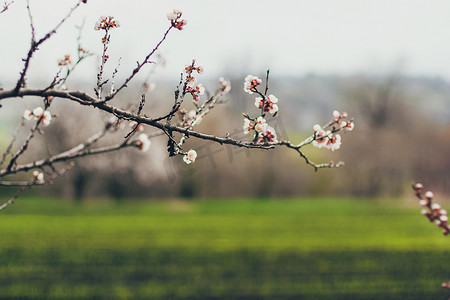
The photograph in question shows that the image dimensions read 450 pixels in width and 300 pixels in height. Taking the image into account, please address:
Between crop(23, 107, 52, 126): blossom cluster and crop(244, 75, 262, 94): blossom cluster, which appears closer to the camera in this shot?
crop(244, 75, 262, 94): blossom cluster

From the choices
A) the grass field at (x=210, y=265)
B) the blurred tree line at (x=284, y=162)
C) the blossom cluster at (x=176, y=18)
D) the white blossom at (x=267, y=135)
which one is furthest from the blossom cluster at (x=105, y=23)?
the blurred tree line at (x=284, y=162)

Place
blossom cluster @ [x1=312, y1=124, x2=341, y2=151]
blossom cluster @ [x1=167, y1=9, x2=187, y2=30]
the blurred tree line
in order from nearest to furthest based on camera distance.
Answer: blossom cluster @ [x1=167, y1=9, x2=187, y2=30]
blossom cluster @ [x1=312, y1=124, x2=341, y2=151]
the blurred tree line

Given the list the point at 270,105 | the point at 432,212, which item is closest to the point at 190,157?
the point at 270,105

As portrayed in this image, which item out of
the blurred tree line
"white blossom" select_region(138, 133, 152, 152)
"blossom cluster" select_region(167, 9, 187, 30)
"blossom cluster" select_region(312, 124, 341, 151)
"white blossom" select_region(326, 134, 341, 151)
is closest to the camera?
"blossom cluster" select_region(167, 9, 187, 30)

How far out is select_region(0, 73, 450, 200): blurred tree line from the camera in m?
31.4

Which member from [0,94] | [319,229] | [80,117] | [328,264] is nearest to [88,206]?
[80,117]

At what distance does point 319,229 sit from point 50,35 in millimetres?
17329

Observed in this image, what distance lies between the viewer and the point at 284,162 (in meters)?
40.3

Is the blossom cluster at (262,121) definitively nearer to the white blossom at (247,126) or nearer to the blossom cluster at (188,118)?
the white blossom at (247,126)

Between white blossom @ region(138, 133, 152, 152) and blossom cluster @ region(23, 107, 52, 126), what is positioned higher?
blossom cluster @ region(23, 107, 52, 126)

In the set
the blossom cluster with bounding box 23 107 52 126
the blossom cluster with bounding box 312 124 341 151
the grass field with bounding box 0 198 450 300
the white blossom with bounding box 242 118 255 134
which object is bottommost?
the grass field with bounding box 0 198 450 300

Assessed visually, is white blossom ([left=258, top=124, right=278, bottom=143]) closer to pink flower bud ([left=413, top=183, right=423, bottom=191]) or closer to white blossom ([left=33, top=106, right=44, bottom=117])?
pink flower bud ([left=413, top=183, right=423, bottom=191])

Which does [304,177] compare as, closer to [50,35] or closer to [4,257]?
[4,257]

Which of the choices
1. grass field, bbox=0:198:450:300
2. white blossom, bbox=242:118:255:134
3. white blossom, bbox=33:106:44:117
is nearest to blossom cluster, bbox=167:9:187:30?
white blossom, bbox=242:118:255:134
